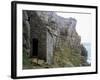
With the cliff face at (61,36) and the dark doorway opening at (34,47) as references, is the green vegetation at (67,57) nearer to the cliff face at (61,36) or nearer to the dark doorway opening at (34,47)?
the cliff face at (61,36)

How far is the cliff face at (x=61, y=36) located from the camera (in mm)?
1990

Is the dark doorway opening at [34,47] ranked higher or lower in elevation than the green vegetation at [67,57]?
higher

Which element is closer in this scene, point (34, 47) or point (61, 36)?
point (34, 47)

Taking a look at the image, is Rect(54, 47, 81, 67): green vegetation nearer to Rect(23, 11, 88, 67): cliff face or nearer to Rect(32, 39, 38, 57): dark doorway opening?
Rect(23, 11, 88, 67): cliff face

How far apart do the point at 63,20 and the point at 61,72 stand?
458 mm

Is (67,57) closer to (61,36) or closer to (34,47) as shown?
(61,36)

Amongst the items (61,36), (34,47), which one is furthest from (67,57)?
(34,47)

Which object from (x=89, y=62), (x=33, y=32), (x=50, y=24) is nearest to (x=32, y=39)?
(x=33, y=32)

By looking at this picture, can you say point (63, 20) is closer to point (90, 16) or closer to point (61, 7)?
point (61, 7)

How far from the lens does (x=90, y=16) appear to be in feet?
7.31

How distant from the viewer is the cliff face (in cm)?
199

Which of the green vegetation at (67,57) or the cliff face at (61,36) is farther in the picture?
the green vegetation at (67,57)

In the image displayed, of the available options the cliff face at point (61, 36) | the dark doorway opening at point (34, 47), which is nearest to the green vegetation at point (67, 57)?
the cliff face at point (61, 36)

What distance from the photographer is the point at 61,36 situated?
2107 millimetres
